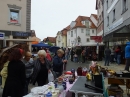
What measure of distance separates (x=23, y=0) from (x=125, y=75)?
16133mm

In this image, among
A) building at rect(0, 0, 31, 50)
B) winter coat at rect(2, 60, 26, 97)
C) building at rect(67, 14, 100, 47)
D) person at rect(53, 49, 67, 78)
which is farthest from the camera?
building at rect(67, 14, 100, 47)

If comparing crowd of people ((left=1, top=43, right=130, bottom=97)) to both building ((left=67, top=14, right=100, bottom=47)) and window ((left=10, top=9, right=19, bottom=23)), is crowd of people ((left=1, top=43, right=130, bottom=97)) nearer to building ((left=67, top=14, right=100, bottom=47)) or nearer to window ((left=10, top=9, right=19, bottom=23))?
window ((left=10, top=9, right=19, bottom=23))

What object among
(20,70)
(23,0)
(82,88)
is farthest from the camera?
(23,0)

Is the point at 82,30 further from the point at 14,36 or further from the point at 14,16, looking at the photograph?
the point at 14,36

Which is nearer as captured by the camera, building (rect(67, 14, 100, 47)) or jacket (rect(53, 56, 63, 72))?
jacket (rect(53, 56, 63, 72))

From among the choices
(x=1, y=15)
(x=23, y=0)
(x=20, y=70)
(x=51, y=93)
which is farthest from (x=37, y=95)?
(x=23, y=0)

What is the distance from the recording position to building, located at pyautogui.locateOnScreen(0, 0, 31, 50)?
16.5 meters

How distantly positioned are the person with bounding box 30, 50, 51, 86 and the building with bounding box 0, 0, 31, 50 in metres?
11.6

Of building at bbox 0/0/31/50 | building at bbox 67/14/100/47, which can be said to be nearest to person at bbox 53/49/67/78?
building at bbox 0/0/31/50

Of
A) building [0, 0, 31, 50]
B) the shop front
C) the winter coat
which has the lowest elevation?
the winter coat

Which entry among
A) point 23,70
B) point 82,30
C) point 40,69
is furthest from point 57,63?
point 82,30

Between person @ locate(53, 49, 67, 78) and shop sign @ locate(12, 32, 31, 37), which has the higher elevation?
shop sign @ locate(12, 32, 31, 37)

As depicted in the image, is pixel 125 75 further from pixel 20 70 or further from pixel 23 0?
pixel 23 0

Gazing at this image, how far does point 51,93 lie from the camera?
3172 millimetres
